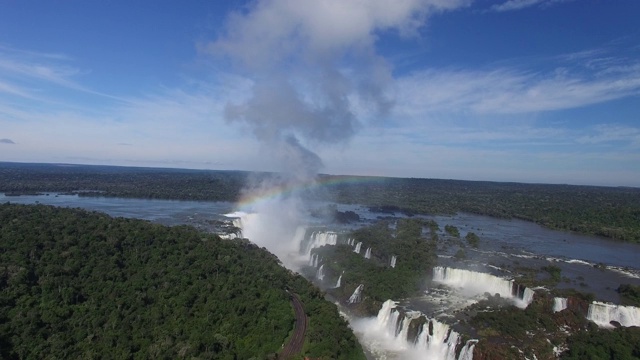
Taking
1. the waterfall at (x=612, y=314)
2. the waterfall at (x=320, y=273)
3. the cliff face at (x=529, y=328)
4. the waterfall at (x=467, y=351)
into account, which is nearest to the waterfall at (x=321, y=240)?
the waterfall at (x=320, y=273)

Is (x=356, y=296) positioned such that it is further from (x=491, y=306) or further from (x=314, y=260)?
(x=314, y=260)

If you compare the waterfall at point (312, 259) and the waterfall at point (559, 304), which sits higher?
the waterfall at point (559, 304)

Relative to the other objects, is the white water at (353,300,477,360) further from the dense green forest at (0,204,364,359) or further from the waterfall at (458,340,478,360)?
the dense green forest at (0,204,364,359)

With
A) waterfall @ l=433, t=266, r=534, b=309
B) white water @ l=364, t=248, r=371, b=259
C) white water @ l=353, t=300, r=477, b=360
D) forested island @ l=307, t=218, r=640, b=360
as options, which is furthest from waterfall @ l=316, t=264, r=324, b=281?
waterfall @ l=433, t=266, r=534, b=309

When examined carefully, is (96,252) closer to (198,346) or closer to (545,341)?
(198,346)

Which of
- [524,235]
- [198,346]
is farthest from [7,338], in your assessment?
[524,235]

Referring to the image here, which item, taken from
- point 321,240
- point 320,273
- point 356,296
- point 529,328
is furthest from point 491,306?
point 321,240

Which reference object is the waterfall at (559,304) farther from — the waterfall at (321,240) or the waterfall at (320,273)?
the waterfall at (321,240)
